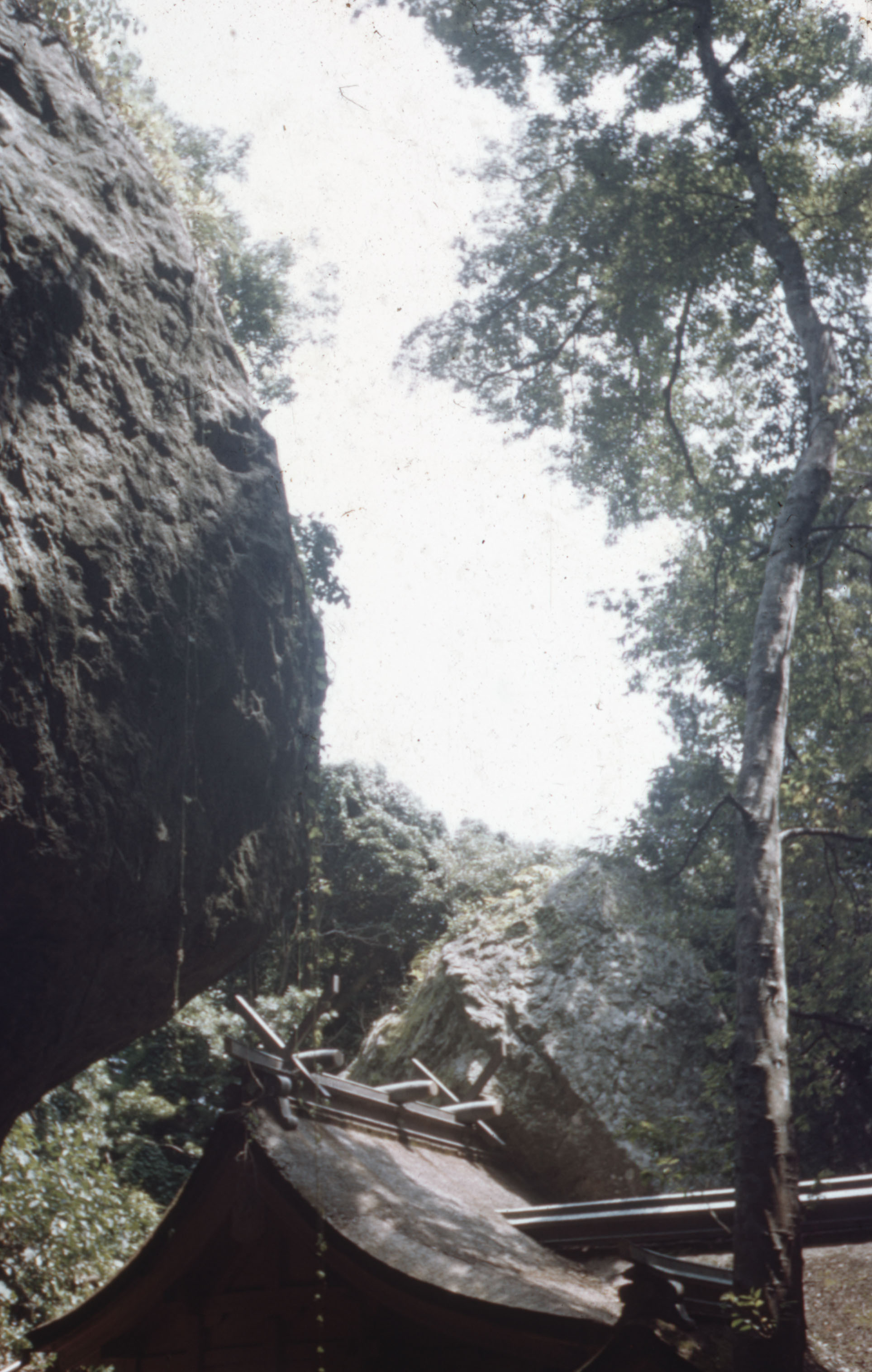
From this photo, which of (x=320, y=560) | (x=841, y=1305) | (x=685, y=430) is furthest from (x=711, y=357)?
(x=841, y=1305)

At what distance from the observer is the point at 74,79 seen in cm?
798

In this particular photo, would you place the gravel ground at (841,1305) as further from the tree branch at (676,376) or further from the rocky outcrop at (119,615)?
the tree branch at (676,376)

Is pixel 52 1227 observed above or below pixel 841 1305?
below

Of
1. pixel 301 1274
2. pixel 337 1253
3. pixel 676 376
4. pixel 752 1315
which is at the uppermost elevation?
pixel 676 376

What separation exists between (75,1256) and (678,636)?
411 inches

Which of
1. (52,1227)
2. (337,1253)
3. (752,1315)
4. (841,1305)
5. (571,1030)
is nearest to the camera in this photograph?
(752,1315)

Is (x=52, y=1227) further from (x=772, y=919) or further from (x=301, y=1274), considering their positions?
(x=772, y=919)

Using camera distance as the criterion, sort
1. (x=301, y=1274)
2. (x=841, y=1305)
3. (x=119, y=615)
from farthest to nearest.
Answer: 1. (x=119, y=615)
2. (x=301, y=1274)
3. (x=841, y=1305)

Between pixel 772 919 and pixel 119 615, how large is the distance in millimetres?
5112

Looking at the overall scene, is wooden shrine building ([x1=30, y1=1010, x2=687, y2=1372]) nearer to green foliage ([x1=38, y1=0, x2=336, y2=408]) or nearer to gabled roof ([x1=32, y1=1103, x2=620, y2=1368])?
gabled roof ([x1=32, y1=1103, x2=620, y2=1368])

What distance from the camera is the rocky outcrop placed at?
5.68m

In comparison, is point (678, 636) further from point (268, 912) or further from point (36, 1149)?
point (36, 1149)

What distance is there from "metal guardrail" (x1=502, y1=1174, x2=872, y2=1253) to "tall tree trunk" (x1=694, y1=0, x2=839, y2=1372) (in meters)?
0.52

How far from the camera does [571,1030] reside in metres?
9.82
